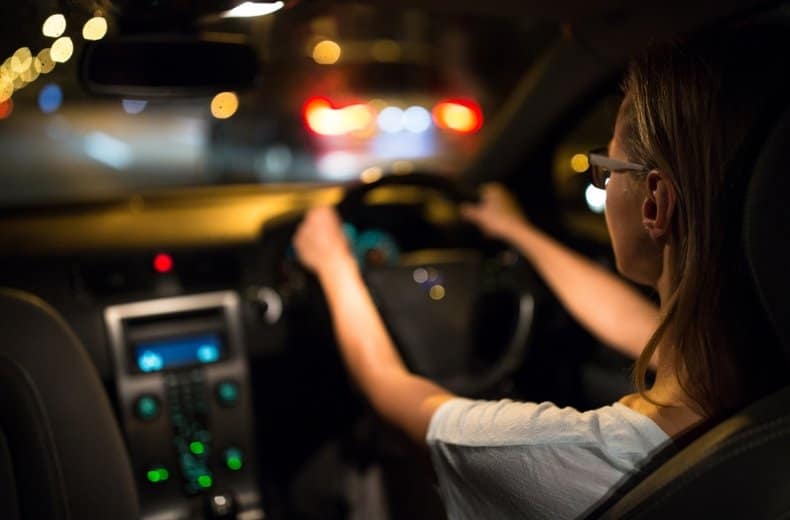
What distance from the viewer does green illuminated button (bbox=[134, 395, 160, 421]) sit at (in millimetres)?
2967

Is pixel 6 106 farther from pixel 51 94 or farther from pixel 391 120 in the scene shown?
pixel 51 94

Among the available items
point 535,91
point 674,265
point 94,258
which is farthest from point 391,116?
point 674,265

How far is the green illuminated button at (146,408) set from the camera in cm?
297

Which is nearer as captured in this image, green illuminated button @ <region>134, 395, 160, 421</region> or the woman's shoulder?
the woman's shoulder

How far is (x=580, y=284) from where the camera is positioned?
115 inches

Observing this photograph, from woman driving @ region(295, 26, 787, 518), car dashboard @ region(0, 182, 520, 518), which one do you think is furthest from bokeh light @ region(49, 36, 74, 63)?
woman driving @ region(295, 26, 787, 518)

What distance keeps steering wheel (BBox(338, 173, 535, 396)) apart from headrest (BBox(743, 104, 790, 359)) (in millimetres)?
1614

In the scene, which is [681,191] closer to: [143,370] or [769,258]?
[769,258]

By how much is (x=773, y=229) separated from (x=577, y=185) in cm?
224

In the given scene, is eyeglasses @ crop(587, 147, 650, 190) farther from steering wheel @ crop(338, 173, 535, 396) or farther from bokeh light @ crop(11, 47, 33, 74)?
bokeh light @ crop(11, 47, 33, 74)

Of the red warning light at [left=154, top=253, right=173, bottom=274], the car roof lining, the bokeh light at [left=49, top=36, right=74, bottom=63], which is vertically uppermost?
the bokeh light at [left=49, top=36, right=74, bottom=63]

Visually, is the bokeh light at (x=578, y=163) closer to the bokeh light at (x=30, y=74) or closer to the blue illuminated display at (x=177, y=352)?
the blue illuminated display at (x=177, y=352)

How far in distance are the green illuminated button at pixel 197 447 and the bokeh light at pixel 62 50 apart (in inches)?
48.6

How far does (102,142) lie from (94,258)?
41.4ft
